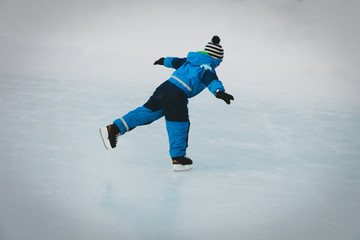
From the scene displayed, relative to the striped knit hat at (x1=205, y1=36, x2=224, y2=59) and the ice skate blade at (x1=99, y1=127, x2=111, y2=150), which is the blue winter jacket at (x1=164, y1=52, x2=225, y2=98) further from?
the ice skate blade at (x1=99, y1=127, x2=111, y2=150)

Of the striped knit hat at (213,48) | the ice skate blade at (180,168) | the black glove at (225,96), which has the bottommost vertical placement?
the ice skate blade at (180,168)

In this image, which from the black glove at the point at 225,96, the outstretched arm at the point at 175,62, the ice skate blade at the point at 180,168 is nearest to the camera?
the black glove at the point at 225,96

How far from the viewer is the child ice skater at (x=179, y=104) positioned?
6.16ft

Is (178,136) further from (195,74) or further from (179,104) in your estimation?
(195,74)

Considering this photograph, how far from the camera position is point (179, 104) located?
1.88 m

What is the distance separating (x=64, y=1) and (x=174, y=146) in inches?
387

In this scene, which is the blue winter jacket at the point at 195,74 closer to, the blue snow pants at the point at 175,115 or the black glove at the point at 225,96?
the blue snow pants at the point at 175,115

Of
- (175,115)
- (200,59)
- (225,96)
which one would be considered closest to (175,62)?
(200,59)

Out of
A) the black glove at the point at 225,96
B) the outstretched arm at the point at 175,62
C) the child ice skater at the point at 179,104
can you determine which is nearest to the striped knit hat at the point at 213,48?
the child ice skater at the point at 179,104

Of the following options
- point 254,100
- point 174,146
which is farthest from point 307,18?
point 174,146

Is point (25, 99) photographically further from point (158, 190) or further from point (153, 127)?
point (158, 190)

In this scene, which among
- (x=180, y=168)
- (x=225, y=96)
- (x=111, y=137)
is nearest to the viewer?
(x=225, y=96)

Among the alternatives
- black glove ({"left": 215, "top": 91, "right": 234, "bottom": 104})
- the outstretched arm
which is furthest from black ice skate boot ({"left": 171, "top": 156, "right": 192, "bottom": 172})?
the outstretched arm

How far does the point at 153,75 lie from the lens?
5270 mm
